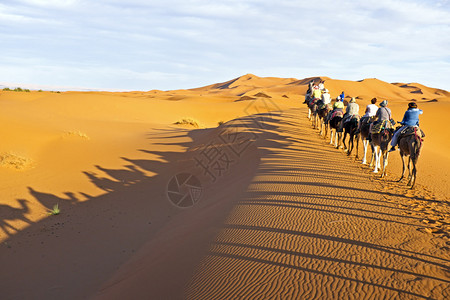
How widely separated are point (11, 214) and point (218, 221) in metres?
8.34

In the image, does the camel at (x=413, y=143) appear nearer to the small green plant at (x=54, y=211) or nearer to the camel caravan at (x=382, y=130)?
the camel caravan at (x=382, y=130)

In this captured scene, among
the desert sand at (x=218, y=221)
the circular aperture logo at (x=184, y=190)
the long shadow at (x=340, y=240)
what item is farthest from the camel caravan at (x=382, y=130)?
the circular aperture logo at (x=184, y=190)

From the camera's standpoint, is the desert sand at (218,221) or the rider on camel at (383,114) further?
the rider on camel at (383,114)

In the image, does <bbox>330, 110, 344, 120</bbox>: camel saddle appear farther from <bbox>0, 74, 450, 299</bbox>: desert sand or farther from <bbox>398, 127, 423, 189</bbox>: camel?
<bbox>398, 127, 423, 189</bbox>: camel

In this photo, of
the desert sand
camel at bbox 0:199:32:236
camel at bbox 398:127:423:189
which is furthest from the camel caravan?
camel at bbox 0:199:32:236

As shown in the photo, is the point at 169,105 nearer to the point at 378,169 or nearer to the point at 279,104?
the point at 279,104

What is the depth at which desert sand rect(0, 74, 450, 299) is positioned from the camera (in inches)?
215

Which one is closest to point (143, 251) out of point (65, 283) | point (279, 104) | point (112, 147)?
point (65, 283)

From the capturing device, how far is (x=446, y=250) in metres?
6.11

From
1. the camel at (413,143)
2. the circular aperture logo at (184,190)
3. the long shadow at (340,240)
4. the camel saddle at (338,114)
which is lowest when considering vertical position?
the circular aperture logo at (184,190)

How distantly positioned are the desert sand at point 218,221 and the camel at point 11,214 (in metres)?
0.06

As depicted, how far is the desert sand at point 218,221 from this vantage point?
17.9ft

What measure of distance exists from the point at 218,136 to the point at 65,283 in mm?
16674

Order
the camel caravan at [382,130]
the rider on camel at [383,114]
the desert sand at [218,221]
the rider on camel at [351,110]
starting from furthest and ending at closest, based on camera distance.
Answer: the rider on camel at [351,110] → the rider on camel at [383,114] → the camel caravan at [382,130] → the desert sand at [218,221]
